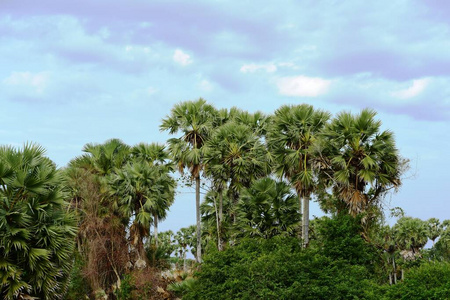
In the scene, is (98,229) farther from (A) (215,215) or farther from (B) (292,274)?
(B) (292,274)

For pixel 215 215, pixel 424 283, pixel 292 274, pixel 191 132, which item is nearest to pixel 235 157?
pixel 191 132

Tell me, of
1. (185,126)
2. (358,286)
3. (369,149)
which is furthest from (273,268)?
(185,126)

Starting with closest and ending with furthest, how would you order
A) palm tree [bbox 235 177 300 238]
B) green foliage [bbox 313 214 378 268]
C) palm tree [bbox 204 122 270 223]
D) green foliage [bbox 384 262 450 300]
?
green foliage [bbox 384 262 450 300], green foliage [bbox 313 214 378 268], palm tree [bbox 235 177 300 238], palm tree [bbox 204 122 270 223]

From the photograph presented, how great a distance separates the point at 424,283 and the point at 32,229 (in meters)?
13.3

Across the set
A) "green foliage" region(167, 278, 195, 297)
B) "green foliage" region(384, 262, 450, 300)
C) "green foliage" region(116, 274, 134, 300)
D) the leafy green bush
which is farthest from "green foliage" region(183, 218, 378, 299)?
"green foliage" region(116, 274, 134, 300)

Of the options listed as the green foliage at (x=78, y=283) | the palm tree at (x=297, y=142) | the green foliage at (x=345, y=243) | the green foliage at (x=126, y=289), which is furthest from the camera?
the palm tree at (x=297, y=142)

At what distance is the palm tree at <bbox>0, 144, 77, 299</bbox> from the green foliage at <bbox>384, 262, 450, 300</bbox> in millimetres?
11615

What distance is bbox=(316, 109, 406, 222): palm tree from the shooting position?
28.6 metres

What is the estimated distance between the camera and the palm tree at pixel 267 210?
1271 inches

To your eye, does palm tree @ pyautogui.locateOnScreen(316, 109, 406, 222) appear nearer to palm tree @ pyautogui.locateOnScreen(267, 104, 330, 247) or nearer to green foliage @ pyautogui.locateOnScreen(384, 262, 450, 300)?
palm tree @ pyautogui.locateOnScreen(267, 104, 330, 247)

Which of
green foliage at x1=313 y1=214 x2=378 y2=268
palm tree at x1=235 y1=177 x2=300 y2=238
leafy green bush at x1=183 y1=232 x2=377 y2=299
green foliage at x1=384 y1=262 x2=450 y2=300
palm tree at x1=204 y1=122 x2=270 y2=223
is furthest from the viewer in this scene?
palm tree at x1=204 y1=122 x2=270 y2=223

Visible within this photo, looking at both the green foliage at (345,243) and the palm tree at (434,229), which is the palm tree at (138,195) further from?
the palm tree at (434,229)

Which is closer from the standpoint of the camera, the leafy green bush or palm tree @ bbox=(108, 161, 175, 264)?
the leafy green bush

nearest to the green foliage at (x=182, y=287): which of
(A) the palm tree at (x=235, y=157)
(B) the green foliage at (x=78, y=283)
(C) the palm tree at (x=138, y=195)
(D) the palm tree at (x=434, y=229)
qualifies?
(B) the green foliage at (x=78, y=283)
